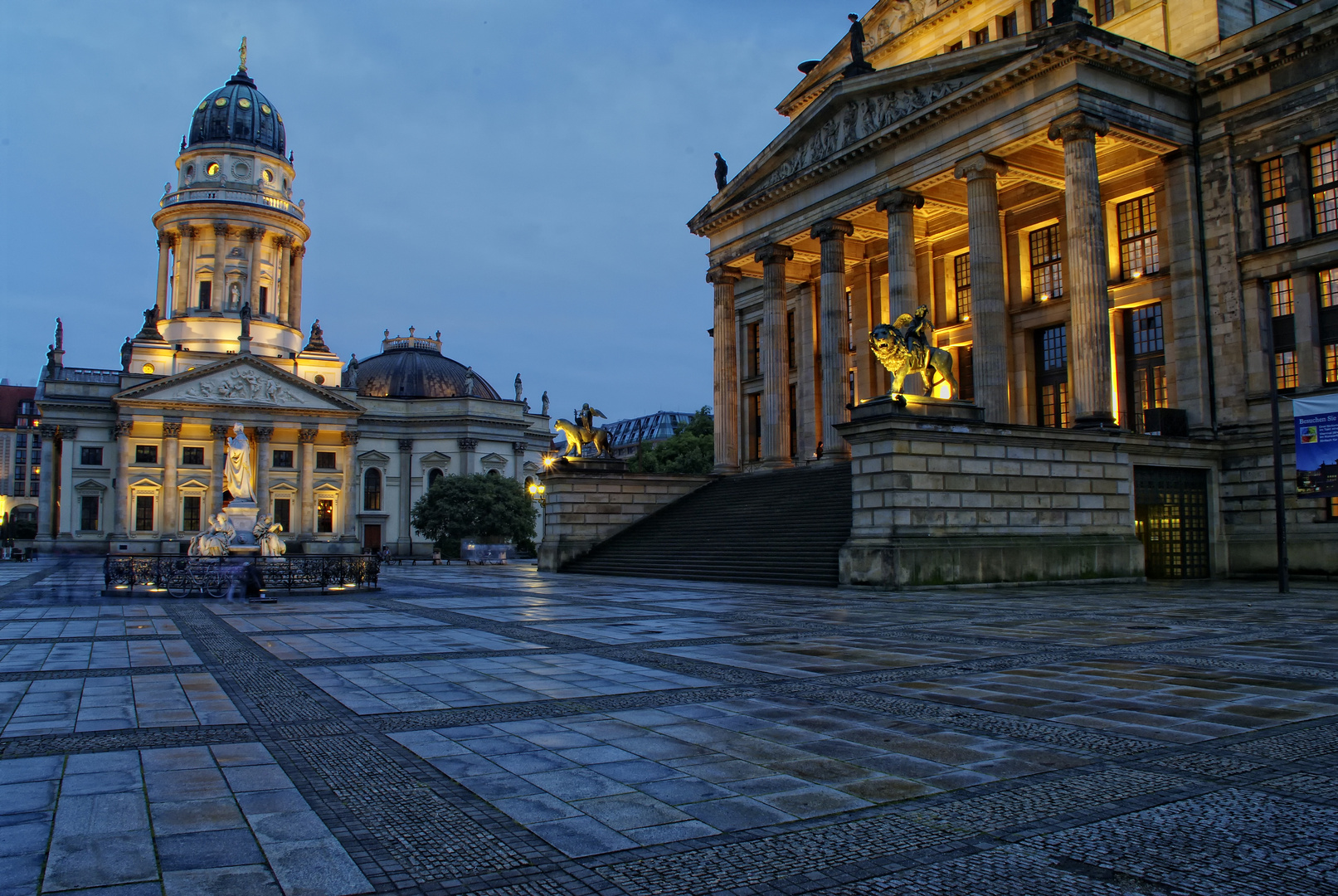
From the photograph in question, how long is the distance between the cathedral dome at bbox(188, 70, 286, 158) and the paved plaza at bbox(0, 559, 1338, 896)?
95892 millimetres

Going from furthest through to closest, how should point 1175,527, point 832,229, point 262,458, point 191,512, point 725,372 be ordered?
point 262,458 → point 191,512 → point 725,372 → point 832,229 → point 1175,527

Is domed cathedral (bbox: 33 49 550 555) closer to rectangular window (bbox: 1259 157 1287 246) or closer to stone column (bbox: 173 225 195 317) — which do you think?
stone column (bbox: 173 225 195 317)

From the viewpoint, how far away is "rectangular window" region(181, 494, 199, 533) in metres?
85.6

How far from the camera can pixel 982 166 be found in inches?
1307

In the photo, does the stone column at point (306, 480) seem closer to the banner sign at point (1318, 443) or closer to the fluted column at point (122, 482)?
the fluted column at point (122, 482)

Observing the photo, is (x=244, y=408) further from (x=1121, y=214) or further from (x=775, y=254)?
(x=1121, y=214)

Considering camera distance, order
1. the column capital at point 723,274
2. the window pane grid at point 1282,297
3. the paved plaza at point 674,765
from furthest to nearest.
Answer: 1. the column capital at point 723,274
2. the window pane grid at point 1282,297
3. the paved plaza at point 674,765

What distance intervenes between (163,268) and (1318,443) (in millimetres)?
99852

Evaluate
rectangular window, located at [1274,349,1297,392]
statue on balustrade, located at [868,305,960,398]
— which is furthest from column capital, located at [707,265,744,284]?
rectangular window, located at [1274,349,1297,392]

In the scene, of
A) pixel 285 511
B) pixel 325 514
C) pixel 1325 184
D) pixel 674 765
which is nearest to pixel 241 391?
pixel 285 511

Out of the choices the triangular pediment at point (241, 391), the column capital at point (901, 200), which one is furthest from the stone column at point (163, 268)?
the column capital at point (901, 200)

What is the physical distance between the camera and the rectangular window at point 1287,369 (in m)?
30.8

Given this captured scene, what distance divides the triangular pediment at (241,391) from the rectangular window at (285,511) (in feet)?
28.0

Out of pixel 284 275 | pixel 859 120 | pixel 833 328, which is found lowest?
pixel 833 328
